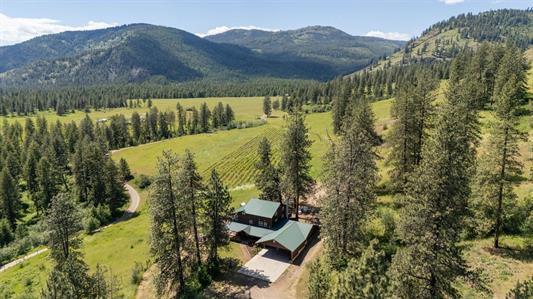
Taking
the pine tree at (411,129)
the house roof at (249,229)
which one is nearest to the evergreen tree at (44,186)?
the house roof at (249,229)

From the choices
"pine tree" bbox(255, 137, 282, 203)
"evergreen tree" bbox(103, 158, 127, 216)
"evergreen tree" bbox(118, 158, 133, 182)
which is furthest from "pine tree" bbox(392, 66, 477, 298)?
"evergreen tree" bbox(118, 158, 133, 182)

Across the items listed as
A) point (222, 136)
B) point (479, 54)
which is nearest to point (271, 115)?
point (222, 136)

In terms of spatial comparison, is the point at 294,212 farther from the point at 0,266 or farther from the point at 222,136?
the point at 222,136

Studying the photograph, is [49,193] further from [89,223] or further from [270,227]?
[270,227]

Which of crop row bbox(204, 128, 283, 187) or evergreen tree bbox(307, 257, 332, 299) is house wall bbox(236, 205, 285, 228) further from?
crop row bbox(204, 128, 283, 187)

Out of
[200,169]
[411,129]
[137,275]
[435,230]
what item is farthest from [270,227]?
[200,169]
